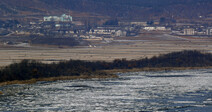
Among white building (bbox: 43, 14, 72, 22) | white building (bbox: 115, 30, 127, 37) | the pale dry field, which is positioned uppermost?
white building (bbox: 43, 14, 72, 22)

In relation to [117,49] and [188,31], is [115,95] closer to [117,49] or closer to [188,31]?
[117,49]

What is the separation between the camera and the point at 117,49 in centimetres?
11462

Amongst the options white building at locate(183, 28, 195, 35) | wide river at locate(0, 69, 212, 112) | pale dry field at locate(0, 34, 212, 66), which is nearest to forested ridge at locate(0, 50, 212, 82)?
wide river at locate(0, 69, 212, 112)

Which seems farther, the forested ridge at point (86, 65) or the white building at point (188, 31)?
the white building at point (188, 31)

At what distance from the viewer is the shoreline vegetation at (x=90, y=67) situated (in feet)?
207

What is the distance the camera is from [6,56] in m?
93.1

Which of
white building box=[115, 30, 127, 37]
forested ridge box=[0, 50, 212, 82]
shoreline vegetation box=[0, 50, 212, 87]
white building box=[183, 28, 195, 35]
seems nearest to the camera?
shoreline vegetation box=[0, 50, 212, 87]

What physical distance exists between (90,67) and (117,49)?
130 ft

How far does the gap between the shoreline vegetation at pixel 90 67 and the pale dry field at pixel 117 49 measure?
285 inches

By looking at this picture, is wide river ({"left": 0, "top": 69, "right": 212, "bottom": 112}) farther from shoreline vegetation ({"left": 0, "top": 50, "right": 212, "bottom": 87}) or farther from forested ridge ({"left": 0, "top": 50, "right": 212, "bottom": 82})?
forested ridge ({"left": 0, "top": 50, "right": 212, "bottom": 82})

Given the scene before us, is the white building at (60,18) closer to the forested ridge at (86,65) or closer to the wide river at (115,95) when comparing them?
the forested ridge at (86,65)

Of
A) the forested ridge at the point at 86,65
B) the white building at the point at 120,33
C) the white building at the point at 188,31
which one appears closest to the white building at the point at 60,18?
the white building at the point at 120,33

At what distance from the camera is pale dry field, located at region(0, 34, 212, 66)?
93375mm

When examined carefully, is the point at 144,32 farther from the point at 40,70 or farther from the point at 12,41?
the point at 40,70
